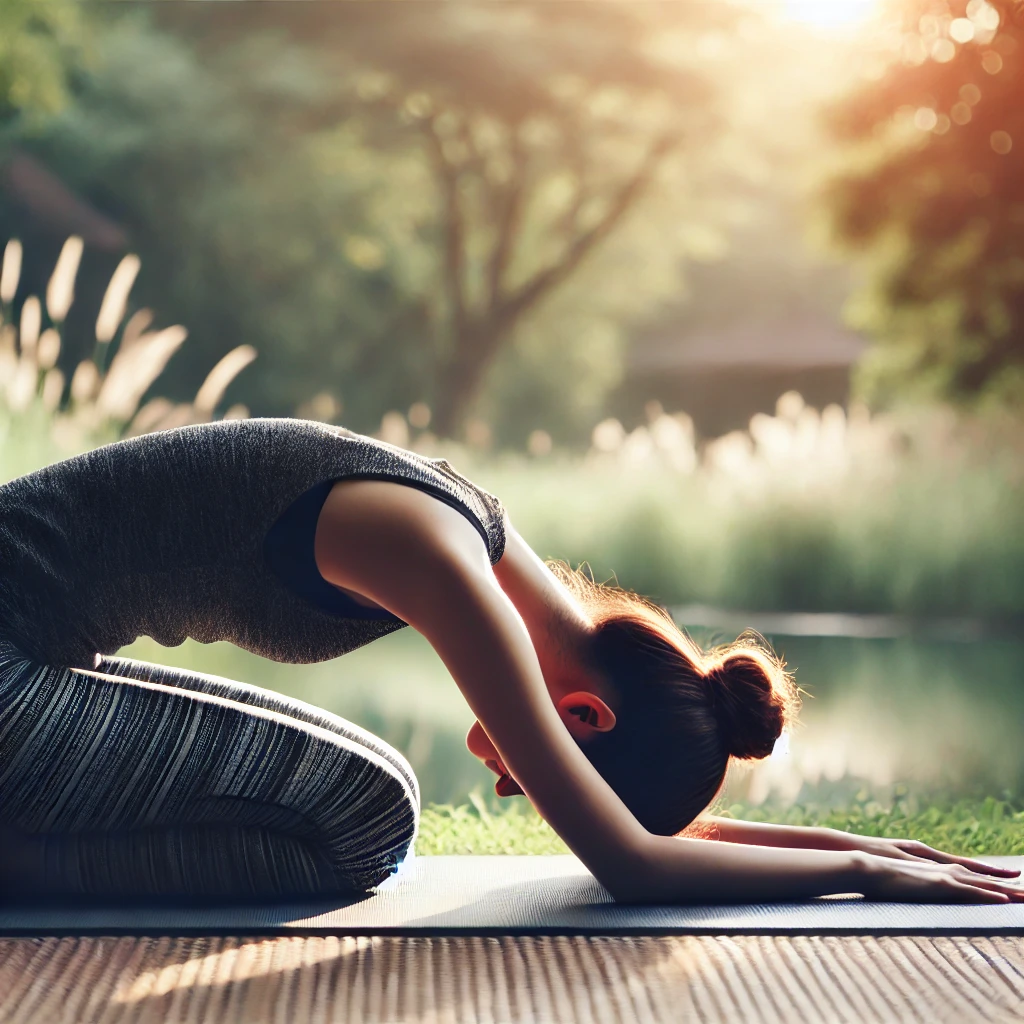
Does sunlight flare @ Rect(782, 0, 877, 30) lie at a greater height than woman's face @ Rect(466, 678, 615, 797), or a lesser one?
greater

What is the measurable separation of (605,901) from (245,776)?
1.45 ft

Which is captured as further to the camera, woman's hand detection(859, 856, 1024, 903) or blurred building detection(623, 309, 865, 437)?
blurred building detection(623, 309, 865, 437)

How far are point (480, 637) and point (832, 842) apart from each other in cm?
62

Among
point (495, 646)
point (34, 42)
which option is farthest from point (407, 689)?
point (34, 42)

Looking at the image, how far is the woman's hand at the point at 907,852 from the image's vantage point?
144 centimetres

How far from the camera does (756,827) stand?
1522 millimetres

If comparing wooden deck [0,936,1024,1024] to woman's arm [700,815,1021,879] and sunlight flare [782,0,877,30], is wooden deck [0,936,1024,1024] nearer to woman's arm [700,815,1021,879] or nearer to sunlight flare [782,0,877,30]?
woman's arm [700,815,1021,879]

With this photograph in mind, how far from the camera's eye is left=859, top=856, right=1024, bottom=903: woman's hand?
132 centimetres

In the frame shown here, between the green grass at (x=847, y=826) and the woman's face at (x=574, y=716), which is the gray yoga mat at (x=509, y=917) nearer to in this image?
the woman's face at (x=574, y=716)

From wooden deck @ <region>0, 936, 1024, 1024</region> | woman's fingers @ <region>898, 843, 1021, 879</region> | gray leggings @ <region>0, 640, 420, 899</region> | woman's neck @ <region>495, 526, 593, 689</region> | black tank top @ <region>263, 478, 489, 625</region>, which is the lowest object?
wooden deck @ <region>0, 936, 1024, 1024</region>

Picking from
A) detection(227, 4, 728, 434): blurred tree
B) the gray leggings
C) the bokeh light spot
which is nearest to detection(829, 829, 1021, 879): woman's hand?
the gray leggings

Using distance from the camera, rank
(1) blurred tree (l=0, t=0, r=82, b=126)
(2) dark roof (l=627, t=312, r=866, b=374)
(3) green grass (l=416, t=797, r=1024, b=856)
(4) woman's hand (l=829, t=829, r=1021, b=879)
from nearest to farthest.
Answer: (4) woman's hand (l=829, t=829, r=1021, b=879), (3) green grass (l=416, t=797, r=1024, b=856), (1) blurred tree (l=0, t=0, r=82, b=126), (2) dark roof (l=627, t=312, r=866, b=374)

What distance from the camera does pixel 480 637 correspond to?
45.2 inches

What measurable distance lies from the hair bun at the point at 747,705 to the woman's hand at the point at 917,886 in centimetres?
18
